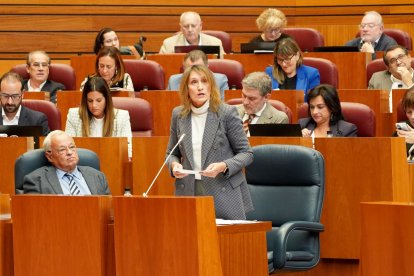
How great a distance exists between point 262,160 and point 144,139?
643 millimetres

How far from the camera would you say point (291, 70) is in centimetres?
556

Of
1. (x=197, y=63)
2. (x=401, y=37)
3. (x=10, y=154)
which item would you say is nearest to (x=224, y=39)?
(x=401, y=37)

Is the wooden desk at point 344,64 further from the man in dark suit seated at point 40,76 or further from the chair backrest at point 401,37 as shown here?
the man in dark suit seated at point 40,76

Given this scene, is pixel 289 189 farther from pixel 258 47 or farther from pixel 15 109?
pixel 258 47

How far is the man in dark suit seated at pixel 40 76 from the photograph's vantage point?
594 centimetres

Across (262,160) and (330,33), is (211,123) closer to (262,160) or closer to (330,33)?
(262,160)

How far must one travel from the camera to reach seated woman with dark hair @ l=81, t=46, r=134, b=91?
5.59 m

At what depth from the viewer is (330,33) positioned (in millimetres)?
7777

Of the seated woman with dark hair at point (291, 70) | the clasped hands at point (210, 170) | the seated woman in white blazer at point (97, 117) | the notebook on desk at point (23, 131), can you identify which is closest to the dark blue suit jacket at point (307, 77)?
the seated woman with dark hair at point (291, 70)

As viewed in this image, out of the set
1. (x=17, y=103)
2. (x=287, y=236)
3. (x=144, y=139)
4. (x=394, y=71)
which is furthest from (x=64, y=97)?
(x=287, y=236)

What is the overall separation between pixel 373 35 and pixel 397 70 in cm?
110

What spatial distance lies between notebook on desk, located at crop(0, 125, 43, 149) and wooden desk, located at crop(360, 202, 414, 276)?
75.6 inches

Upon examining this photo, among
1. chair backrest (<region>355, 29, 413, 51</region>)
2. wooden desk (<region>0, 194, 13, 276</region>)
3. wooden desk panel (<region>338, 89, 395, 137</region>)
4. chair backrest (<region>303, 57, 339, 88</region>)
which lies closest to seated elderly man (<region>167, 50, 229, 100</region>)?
chair backrest (<region>303, 57, 339, 88</region>)

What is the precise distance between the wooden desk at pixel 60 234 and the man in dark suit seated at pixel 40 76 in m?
2.67
